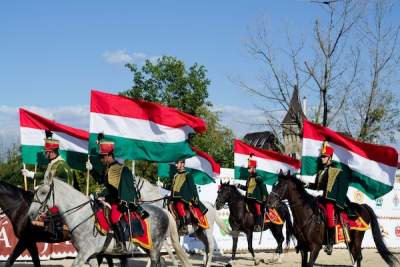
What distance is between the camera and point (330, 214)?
14.1 m

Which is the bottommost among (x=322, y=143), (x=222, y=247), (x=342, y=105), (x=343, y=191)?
(x=222, y=247)

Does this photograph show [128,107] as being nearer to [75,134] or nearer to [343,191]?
[75,134]

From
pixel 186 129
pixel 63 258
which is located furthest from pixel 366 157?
pixel 63 258

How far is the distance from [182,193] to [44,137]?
3.57 m

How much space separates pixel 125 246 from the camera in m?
11.2

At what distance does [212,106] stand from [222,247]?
28.1 m

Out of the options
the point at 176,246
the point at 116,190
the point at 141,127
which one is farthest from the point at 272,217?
the point at 116,190

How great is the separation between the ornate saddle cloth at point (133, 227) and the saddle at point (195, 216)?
416cm

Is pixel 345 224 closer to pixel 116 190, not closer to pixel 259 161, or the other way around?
pixel 116 190

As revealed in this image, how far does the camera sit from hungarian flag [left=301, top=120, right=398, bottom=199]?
1496cm

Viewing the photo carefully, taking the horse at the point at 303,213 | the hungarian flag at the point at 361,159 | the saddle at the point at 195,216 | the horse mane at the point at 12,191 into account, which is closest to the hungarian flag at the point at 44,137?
the horse mane at the point at 12,191

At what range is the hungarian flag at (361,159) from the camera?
1496 centimetres

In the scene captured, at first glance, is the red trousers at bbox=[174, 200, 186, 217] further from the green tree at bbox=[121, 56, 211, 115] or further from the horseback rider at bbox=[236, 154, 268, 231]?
the green tree at bbox=[121, 56, 211, 115]

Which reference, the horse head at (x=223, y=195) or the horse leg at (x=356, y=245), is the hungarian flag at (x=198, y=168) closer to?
the horse head at (x=223, y=195)
